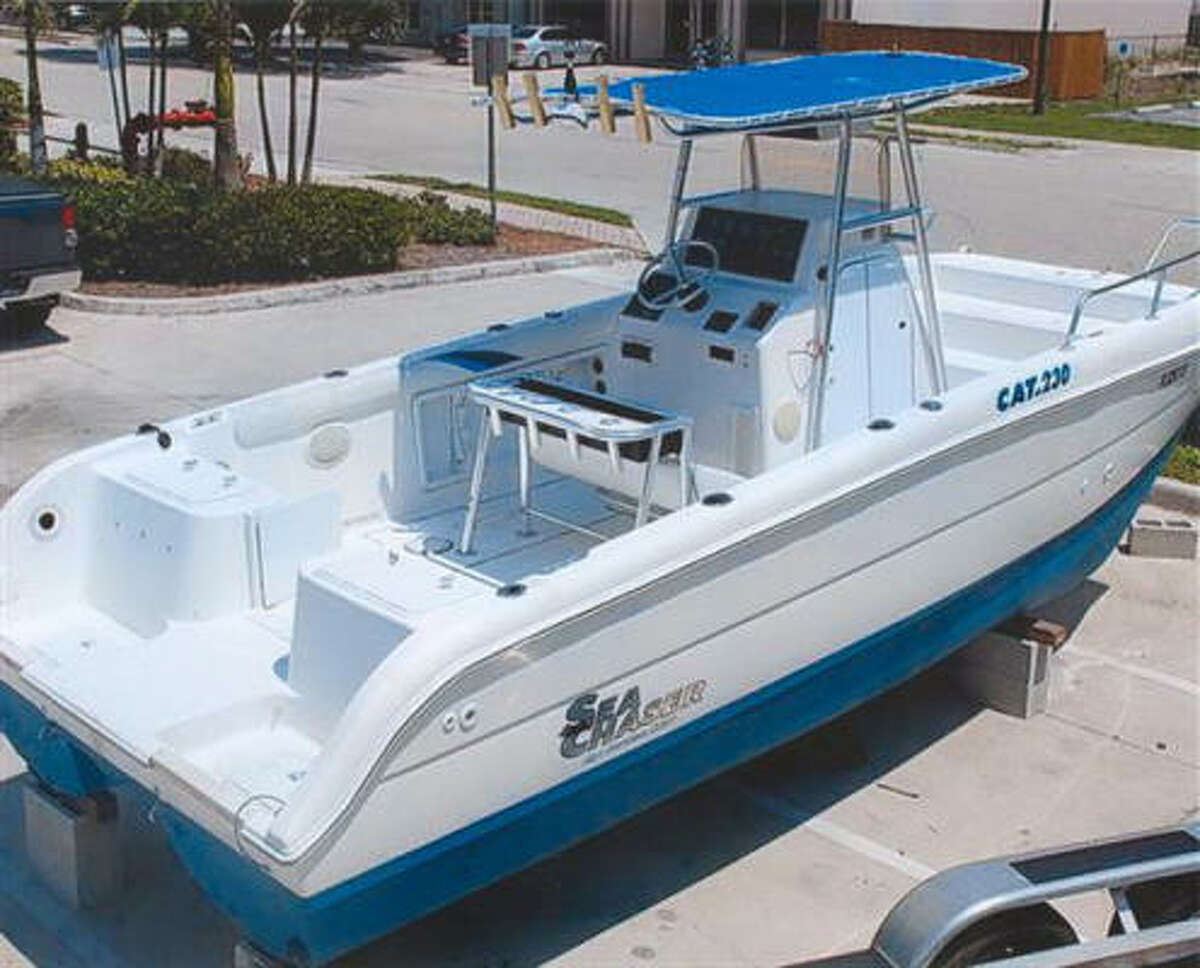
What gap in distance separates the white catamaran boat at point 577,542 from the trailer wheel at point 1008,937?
1257mm

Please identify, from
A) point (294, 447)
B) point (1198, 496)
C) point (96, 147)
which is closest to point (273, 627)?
point (294, 447)

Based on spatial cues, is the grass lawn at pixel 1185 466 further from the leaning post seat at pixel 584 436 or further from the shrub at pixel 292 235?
the shrub at pixel 292 235

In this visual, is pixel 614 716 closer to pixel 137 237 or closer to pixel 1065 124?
pixel 137 237

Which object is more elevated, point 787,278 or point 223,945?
point 787,278

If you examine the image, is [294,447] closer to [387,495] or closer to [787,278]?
[387,495]

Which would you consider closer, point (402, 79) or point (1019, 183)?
point (1019, 183)

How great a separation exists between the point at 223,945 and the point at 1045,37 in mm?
30468

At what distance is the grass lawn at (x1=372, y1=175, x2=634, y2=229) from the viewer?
17469 millimetres

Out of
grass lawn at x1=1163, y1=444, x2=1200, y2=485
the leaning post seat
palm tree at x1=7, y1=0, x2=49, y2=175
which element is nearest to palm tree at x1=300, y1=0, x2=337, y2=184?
palm tree at x1=7, y1=0, x2=49, y2=175

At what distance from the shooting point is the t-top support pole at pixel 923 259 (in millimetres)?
6395

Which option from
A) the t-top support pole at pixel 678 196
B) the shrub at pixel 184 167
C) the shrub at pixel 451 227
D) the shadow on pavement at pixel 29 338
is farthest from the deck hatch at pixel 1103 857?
the shrub at pixel 184 167

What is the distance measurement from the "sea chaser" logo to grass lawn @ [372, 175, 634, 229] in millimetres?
12415

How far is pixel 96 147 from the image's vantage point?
73.0 ft

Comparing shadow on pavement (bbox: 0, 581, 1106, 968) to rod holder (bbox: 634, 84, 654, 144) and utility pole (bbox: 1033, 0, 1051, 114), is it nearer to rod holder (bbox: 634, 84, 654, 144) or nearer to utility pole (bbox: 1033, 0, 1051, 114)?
rod holder (bbox: 634, 84, 654, 144)
